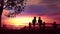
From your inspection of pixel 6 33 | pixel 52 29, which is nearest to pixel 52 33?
pixel 52 29

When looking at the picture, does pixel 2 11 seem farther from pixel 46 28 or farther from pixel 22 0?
pixel 46 28

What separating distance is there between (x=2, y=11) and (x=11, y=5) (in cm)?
230

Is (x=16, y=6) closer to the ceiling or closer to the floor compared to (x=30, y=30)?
closer to the ceiling

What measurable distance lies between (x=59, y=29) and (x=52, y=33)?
3246 millimetres

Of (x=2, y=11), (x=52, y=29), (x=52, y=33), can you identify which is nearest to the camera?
(x=52, y=33)

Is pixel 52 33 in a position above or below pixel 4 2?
below

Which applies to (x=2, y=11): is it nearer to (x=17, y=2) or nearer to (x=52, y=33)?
(x=17, y=2)

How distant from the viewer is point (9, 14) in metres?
37.5

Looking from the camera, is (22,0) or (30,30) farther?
(22,0)

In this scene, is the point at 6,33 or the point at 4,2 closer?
the point at 6,33

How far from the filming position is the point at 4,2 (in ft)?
116

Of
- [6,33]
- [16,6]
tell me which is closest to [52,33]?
[6,33]

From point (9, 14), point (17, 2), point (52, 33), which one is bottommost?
point (52, 33)

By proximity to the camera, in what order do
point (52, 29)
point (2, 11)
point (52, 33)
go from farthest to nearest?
1. point (2, 11)
2. point (52, 29)
3. point (52, 33)
